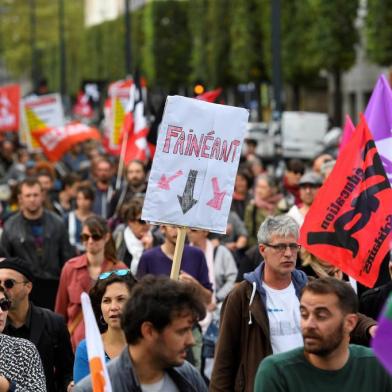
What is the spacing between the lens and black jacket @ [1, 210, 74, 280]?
10.9 meters

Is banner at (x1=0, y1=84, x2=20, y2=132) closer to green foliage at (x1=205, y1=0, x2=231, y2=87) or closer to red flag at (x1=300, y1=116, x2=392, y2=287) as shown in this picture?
red flag at (x1=300, y1=116, x2=392, y2=287)

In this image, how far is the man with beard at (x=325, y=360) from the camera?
193 inches

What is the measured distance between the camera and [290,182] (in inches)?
568

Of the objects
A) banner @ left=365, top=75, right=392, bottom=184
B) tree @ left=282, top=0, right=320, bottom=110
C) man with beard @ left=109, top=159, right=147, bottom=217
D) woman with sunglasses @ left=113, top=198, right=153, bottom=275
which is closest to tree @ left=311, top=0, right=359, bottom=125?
tree @ left=282, top=0, right=320, bottom=110

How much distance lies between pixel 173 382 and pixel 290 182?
31.9ft

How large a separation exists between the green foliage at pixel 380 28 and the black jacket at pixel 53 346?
28.6 m

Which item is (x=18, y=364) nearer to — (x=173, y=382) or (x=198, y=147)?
(x=173, y=382)

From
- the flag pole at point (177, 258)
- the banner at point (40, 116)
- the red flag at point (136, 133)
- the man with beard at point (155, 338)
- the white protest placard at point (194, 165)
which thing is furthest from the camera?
the banner at point (40, 116)

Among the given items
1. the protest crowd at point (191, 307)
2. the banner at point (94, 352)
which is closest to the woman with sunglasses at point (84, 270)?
the protest crowd at point (191, 307)

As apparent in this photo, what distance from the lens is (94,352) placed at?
14.8ft

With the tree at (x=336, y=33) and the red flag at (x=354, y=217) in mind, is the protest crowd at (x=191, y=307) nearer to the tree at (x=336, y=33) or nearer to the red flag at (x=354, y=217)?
the red flag at (x=354, y=217)

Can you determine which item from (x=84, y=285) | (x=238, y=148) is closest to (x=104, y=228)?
(x=84, y=285)

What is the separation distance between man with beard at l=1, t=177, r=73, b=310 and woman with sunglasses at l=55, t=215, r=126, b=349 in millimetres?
1402

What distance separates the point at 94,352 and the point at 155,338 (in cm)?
25
